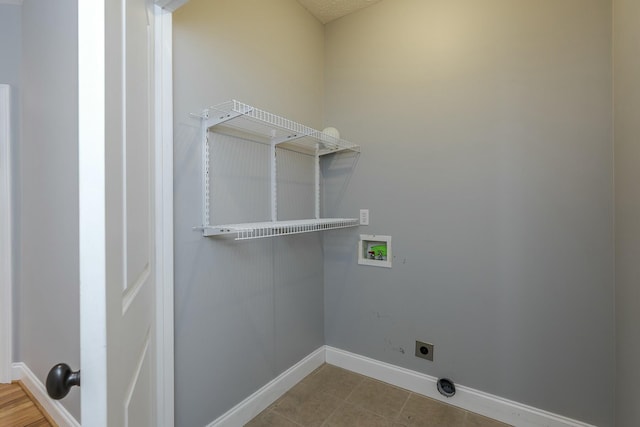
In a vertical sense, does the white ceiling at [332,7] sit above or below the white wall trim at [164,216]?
above

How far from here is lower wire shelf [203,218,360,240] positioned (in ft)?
4.11

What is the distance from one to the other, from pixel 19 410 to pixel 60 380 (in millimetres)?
2002

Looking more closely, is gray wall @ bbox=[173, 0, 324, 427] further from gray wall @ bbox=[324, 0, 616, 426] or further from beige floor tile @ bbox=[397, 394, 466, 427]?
beige floor tile @ bbox=[397, 394, 466, 427]

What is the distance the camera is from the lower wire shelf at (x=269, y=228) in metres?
1.25

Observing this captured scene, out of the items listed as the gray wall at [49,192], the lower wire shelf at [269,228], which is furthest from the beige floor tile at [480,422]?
the gray wall at [49,192]

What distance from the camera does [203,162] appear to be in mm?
1318

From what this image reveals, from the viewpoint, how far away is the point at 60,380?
0.51 metres

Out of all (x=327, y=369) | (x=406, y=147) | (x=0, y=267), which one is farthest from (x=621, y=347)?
(x=0, y=267)

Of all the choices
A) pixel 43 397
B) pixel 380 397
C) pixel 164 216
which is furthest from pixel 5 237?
pixel 380 397

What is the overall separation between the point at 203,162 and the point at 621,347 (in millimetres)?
2093

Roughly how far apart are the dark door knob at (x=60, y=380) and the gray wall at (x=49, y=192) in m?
1.02

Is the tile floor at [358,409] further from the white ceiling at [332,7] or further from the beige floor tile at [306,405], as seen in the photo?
the white ceiling at [332,7]

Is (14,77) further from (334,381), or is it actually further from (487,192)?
(487,192)

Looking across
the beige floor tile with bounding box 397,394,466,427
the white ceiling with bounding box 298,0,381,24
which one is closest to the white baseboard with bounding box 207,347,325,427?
the beige floor tile with bounding box 397,394,466,427
